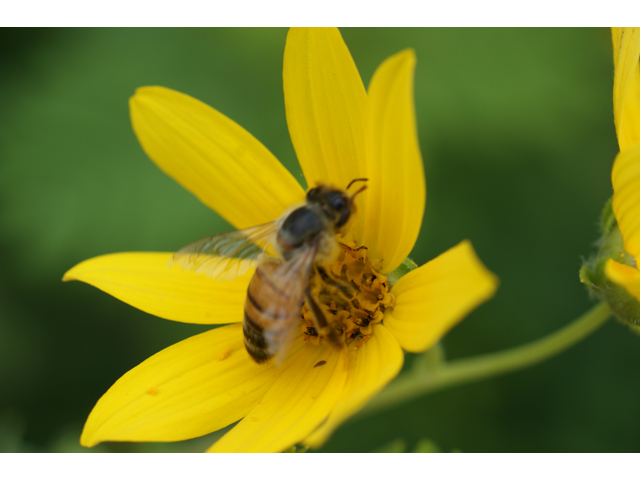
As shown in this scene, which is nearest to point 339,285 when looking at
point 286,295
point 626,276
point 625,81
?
point 286,295

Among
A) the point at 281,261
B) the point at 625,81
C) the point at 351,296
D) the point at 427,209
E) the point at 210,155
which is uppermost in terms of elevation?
the point at 210,155

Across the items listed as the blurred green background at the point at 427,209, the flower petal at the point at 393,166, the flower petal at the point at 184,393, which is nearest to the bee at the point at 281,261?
the flower petal at the point at 393,166

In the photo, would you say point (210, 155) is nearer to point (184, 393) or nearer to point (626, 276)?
point (184, 393)

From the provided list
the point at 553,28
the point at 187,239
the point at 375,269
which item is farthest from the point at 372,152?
the point at 553,28

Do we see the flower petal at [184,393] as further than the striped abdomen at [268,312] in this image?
Yes

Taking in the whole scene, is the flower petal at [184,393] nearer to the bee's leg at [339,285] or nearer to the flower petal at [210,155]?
the bee's leg at [339,285]

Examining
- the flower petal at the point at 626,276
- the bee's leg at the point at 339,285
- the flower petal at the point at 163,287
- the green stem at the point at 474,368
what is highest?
the flower petal at the point at 163,287

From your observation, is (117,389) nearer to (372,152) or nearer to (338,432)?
(372,152)
